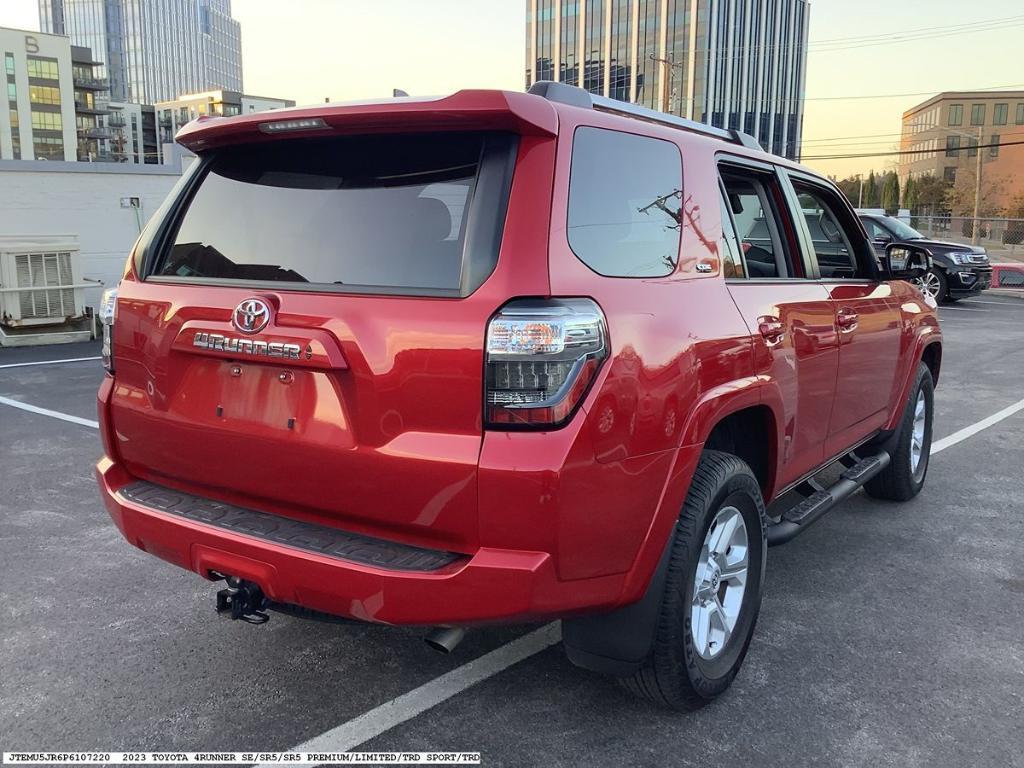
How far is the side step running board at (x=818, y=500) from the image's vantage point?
11.5 ft

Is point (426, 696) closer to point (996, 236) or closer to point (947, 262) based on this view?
point (947, 262)

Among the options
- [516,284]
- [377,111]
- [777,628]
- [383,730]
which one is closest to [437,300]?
[516,284]

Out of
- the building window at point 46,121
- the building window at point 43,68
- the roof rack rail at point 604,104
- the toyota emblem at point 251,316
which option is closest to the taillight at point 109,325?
the toyota emblem at point 251,316

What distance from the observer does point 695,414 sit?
8.59 ft

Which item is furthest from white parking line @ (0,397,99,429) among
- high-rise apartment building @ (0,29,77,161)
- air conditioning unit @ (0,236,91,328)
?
high-rise apartment building @ (0,29,77,161)

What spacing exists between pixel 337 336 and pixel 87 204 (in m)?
16.6

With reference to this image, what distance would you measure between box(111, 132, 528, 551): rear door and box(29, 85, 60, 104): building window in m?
130

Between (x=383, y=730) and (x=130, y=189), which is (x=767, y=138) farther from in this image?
(x=383, y=730)

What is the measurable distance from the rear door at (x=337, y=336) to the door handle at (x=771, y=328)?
122 cm

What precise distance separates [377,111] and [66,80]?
13307 cm

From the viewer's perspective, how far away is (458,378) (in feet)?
7.34

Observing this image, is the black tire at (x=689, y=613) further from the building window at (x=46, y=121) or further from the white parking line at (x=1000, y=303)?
the building window at (x=46, y=121)

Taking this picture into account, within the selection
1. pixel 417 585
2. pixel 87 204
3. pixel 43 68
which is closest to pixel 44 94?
pixel 43 68

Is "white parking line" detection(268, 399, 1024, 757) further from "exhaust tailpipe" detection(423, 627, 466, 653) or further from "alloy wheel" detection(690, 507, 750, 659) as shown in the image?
"alloy wheel" detection(690, 507, 750, 659)
